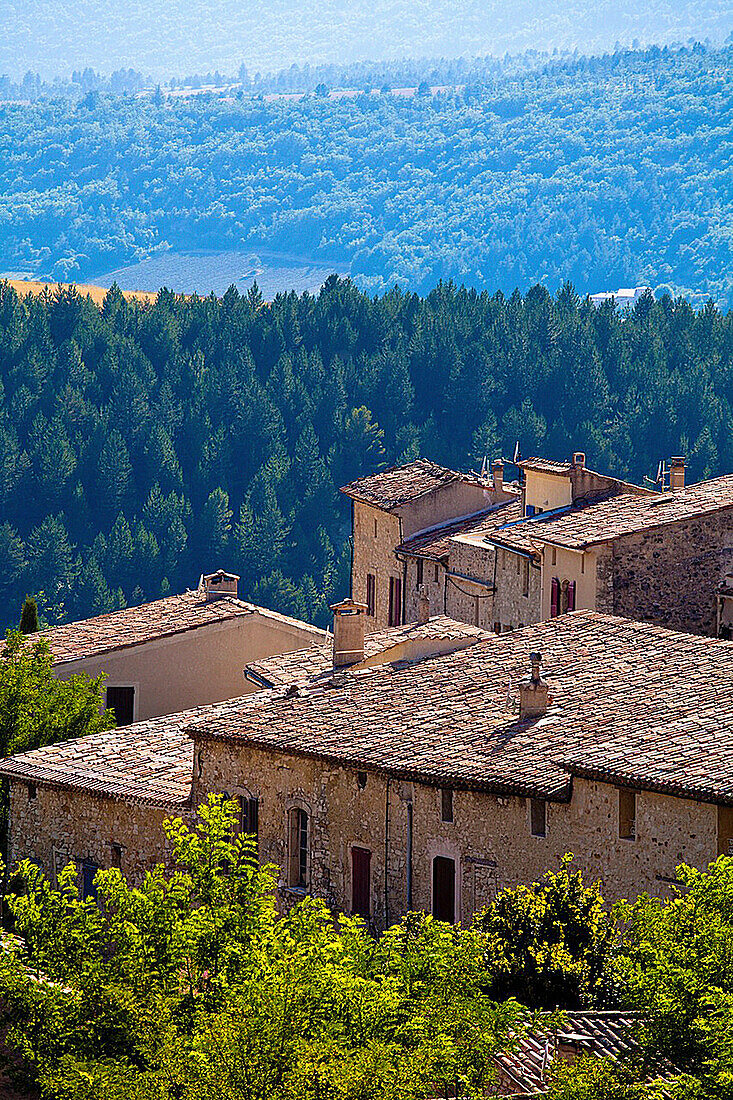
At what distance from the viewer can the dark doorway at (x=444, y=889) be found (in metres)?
26.4

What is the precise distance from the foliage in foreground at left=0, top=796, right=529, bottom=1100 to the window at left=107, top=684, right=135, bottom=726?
808 inches

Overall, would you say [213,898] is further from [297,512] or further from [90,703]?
[297,512]

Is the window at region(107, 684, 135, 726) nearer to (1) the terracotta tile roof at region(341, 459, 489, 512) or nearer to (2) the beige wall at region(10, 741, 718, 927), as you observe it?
(1) the terracotta tile roof at region(341, 459, 489, 512)

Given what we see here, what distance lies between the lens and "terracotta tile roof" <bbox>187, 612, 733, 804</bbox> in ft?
82.9

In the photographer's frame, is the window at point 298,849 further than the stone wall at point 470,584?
No

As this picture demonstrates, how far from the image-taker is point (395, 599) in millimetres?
49188

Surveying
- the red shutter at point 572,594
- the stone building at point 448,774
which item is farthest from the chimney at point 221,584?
the stone building at point 448,774

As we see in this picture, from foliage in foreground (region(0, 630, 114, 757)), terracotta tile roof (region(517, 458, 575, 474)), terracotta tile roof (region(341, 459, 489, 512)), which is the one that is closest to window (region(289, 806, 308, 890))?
foliage in foreground (region(0, 630, 114, 757))

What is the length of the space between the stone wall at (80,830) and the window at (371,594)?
17997 mm

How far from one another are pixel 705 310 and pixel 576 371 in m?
13.5

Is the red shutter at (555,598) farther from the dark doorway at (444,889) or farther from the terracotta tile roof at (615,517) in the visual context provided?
the dark doorway at (444,889)

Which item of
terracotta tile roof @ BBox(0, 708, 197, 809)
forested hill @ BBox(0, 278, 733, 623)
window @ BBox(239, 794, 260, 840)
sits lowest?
forested hill @ BBox(0, 278, 733, 623)

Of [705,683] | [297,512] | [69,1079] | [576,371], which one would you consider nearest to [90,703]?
[705,683]

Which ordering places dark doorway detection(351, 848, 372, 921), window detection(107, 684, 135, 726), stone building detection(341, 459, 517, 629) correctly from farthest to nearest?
1. stone building detection(341, 459, 517, 629)
2. window detection(107, 684, 135, 726)
3. dark doorway detection(351, 848, 372, 921)
